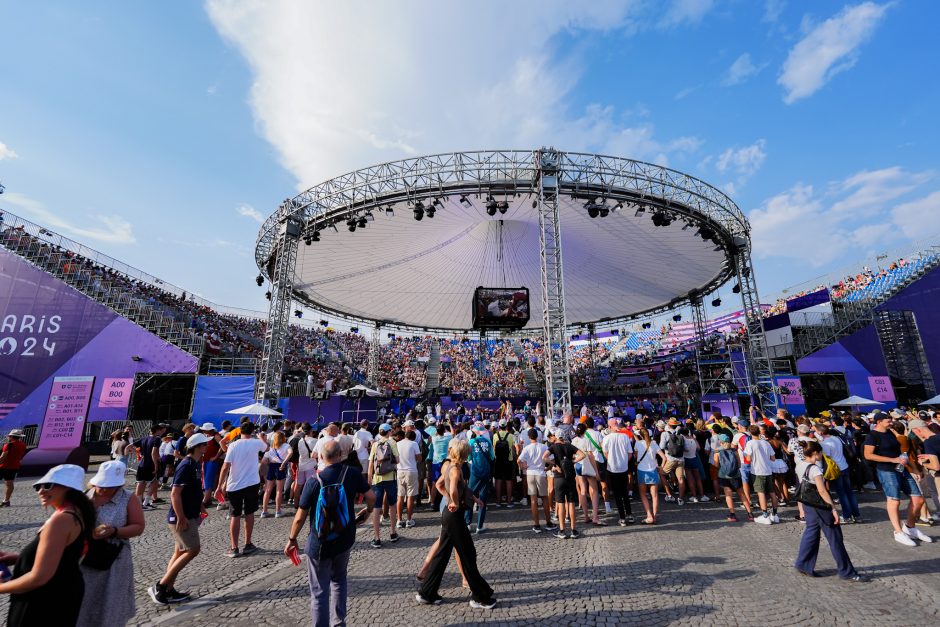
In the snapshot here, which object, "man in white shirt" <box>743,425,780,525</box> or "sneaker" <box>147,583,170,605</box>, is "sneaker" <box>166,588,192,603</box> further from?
"man in white shirt" <box>743,425,780,525</box>

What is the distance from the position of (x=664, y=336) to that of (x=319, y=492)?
4177cm

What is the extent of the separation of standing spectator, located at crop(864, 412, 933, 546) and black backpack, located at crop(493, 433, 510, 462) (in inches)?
224

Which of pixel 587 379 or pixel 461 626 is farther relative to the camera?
pixel 587 379

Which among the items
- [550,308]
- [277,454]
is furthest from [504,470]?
[550,308]

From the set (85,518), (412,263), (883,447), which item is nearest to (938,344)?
(883,447)

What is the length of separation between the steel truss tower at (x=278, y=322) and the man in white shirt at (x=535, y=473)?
44.1ft

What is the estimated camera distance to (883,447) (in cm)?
583

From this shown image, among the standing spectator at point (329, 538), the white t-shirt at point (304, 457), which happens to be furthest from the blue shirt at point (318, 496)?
the white t-shirt at point (304, 457)

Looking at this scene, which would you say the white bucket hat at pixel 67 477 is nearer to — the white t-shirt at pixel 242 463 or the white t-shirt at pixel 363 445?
the white t-shirt at pixel 242 463

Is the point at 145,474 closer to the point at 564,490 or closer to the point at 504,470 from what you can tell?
the point at 504,470

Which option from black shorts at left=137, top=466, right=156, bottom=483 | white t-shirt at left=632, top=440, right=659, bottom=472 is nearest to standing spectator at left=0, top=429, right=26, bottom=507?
black shorts at left=137, top=466, right=156, bottom=483

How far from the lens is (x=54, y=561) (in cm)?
208

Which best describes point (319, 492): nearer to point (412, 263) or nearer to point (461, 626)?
point (461, 626)

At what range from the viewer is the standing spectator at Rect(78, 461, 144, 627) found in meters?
2.60
